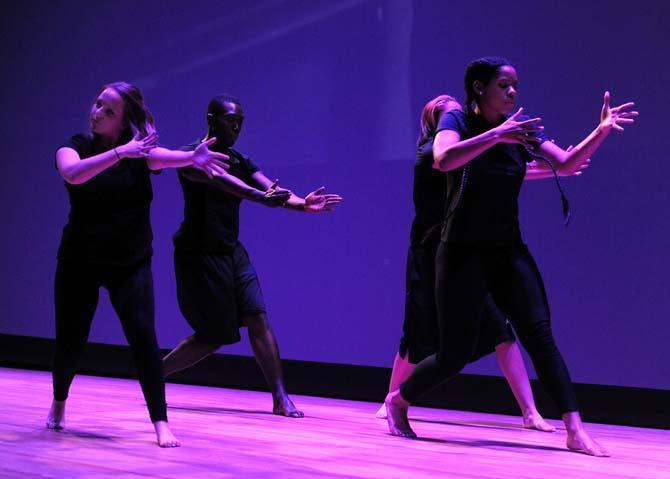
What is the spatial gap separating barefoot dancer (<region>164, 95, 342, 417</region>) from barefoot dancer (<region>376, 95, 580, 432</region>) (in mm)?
591

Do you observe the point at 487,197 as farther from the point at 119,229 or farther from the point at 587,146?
the point at 119,229

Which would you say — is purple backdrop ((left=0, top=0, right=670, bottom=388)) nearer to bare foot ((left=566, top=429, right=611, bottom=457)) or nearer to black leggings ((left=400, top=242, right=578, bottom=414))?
bare foot ((left=566, top=429, right=611, bottom=457))

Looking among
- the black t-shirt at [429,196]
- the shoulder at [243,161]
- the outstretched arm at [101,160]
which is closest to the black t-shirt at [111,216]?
the outstretched arm at [101,160]

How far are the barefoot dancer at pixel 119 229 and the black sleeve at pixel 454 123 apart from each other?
861mm

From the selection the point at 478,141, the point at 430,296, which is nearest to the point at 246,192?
the point at 430,296

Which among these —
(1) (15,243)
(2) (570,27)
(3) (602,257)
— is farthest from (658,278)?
(1) (15,243)

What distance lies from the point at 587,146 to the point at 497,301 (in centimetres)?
68

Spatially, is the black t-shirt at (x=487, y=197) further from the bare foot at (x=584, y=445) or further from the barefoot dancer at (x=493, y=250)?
the bare foot at (x=584, y=445)

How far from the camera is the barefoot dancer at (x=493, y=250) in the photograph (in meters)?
3.74

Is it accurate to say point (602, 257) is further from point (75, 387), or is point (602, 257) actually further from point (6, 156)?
point (6, 156)

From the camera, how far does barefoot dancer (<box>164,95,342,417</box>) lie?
5.05 meters

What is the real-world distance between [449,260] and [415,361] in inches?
45.2

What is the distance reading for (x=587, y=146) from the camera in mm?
3639

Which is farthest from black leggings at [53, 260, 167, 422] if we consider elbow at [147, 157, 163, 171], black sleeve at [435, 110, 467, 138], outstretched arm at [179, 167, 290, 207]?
black sleeve at [435, 110, 467, 138]
